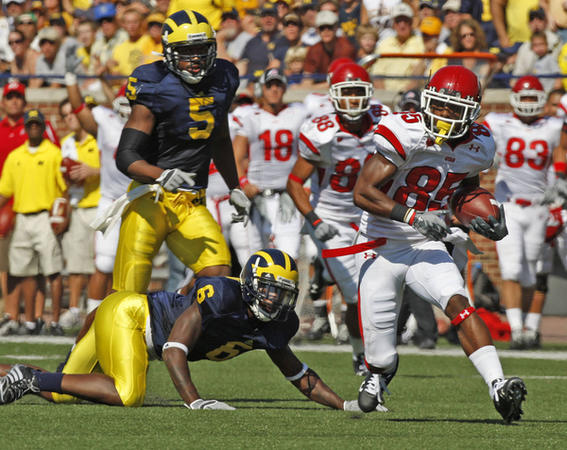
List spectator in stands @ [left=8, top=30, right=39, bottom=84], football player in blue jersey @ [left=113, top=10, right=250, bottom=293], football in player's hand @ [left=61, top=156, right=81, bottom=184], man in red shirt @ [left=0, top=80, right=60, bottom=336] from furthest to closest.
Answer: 1. spectator in stands @ [left=8, top=30, right=39, bottom=84]
2. man in red shirt @ [left=0, top=80, right=60, bottom=336]
3. football in player's hand @ [left=61, top=156, right=81, bottom=184]
4. football player in blue jersey @ [left=113, top=10, right=250, bottom=293]

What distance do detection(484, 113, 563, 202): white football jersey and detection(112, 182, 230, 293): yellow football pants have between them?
430cm

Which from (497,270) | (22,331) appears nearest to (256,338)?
(22,331)

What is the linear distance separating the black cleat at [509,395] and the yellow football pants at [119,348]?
168 centimetres

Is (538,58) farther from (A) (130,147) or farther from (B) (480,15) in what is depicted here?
(A) (130,147)

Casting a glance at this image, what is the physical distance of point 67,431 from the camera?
496 centimetres

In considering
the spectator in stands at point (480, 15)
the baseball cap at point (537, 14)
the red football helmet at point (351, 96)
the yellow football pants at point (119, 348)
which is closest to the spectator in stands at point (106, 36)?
the spectator in stands at point (480, 15)

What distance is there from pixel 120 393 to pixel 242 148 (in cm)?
496

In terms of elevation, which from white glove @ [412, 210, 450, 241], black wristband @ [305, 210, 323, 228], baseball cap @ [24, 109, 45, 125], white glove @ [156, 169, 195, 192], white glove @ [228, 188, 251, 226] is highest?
white glove @ [156, 169, 195, 192]

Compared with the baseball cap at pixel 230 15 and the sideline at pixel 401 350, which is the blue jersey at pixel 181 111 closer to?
the sideline at pixel 401 350

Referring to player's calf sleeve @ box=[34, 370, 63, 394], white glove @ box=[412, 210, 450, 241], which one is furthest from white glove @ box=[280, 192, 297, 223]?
player's calf sleeve @ box=[34, 370, 63, 394]

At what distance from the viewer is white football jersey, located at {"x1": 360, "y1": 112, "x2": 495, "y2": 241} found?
583 centimetres

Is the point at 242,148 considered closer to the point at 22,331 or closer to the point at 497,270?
the point at 22,331

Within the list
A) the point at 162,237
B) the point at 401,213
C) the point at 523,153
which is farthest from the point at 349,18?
the point at 401,213

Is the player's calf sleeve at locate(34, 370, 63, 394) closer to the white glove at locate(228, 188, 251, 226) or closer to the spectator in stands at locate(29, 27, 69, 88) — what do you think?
the white glove at locate(228, 188, 251, 226)
